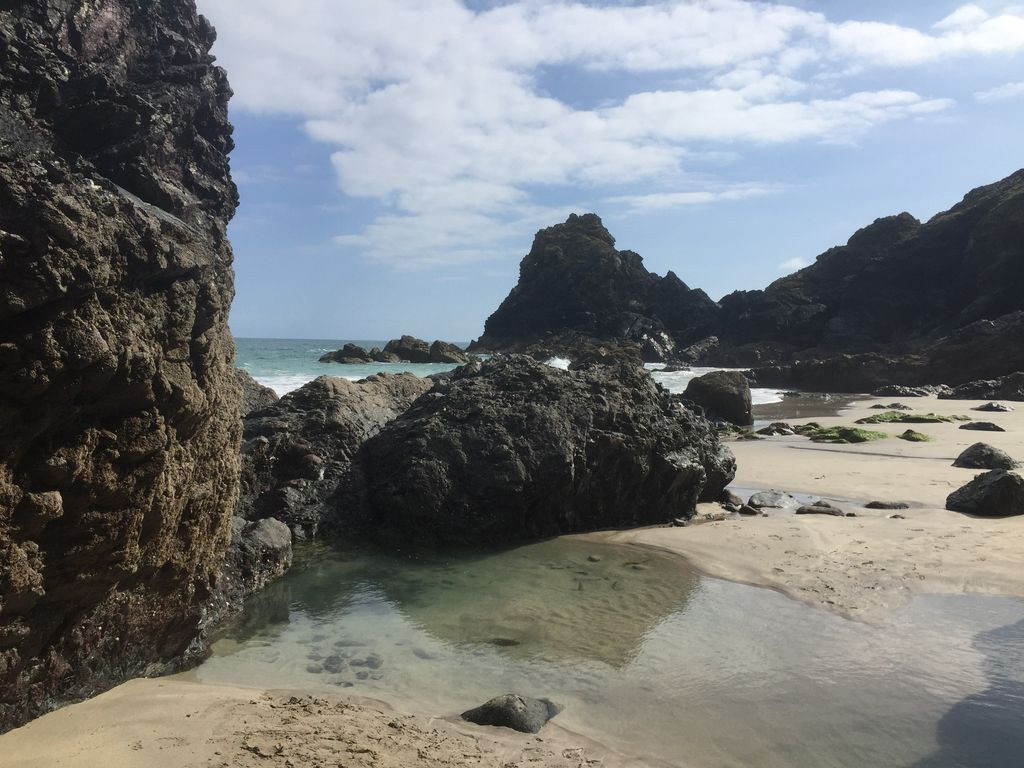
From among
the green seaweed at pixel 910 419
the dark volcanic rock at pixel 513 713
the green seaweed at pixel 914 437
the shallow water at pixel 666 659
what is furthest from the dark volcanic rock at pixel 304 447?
the green seaweed at pixel 910 419

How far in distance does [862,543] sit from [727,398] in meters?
13.6

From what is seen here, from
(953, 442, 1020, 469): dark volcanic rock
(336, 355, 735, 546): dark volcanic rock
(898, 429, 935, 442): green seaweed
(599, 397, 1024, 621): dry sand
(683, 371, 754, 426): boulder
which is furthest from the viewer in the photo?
(683, 371, 754, 426): boulder

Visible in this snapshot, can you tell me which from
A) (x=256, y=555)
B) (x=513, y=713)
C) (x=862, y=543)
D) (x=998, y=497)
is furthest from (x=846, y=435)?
(x=513, y=713)

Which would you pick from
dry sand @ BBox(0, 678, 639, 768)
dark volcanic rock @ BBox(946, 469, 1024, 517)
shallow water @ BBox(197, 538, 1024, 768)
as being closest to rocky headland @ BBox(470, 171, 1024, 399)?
dark volcanic rock @ BBox(946, 469, 1024, 517)

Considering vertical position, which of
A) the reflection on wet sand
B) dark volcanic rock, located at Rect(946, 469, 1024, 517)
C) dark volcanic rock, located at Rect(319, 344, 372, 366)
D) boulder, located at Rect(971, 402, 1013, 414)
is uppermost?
dark volcanic rock, located at Rect(319, 344, 372, 366)

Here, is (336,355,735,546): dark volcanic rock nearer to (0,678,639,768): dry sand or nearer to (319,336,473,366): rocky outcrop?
(0,678,639,768): dry sand

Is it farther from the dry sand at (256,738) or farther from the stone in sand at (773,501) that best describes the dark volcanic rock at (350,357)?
the dry sand at (256,738)

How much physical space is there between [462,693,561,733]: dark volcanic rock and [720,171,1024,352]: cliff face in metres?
56.3

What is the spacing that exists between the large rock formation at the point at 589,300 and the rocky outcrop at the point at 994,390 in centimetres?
4487

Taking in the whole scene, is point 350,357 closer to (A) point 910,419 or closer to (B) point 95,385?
(A) point 910,419

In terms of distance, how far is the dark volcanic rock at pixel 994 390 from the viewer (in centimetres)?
2775

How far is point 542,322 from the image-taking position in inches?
3327

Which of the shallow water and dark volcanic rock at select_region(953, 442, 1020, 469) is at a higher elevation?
dark volcanic rock at select_region(953, 442, 1020, 469)

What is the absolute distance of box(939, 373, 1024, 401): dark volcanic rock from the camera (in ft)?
91.0
